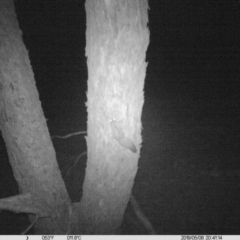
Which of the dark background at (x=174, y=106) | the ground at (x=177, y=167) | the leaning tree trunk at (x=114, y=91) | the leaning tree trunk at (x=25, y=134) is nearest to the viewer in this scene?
the leaning tree trunk at (x=114, y=91)

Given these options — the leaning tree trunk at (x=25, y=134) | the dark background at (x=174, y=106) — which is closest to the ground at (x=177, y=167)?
the dark background at (x=174, y=106)

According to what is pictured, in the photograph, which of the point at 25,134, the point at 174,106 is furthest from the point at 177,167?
the point at 25,134

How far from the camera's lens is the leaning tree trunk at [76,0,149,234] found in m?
1.11

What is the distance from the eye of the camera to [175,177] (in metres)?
4.26

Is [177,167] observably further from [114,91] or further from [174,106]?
[114,91]

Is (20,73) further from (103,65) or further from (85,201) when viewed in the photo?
(85,201)

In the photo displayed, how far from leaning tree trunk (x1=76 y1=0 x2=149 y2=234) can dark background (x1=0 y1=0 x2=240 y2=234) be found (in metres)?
1.68

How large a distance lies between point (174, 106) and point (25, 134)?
5.46m

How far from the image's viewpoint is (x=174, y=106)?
6445 millimetres

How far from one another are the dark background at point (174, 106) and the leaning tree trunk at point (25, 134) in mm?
1580

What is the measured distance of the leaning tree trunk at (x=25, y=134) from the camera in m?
1.36

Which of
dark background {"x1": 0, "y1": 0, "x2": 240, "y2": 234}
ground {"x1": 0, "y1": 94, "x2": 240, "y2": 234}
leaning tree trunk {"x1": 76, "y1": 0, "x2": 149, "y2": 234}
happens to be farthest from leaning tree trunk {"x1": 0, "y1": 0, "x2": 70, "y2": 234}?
dark background {"x1": 0, "y1": 0, "x2": 240, "y2": 234}

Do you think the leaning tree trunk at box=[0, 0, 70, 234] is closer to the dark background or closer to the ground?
the ground

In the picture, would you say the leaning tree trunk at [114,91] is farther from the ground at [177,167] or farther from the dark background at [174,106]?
the dark background at [174,106]
